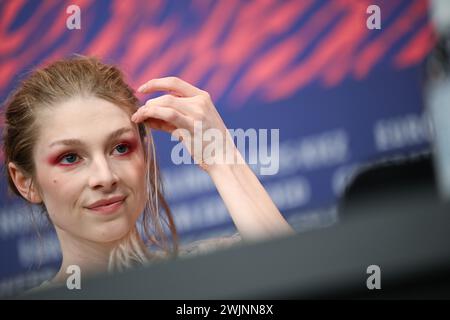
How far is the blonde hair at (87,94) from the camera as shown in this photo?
2508 millimetres

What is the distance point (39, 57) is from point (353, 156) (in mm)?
973

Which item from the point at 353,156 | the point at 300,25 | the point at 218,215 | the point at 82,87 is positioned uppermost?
the point at 300,25

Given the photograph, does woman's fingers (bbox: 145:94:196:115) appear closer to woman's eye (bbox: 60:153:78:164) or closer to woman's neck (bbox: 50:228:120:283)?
woman's eye (bbox: 60:153:78:164)

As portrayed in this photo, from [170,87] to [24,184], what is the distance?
20.1 inches

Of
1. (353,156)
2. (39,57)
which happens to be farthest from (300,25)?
(39,57)

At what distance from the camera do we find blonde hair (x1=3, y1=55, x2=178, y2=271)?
2.51 meters

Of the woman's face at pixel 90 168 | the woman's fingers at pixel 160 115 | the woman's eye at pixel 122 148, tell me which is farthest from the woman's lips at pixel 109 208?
the woman's fingers at pixel 160 115

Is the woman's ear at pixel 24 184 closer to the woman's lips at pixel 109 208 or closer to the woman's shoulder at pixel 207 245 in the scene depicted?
the woman's lips at pixel 109 208

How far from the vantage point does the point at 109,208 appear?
253 centimetres

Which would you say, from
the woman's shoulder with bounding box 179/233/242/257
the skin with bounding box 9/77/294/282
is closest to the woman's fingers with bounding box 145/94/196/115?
the skin with bounding box 9/77/294/282

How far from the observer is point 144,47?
2574 millimetres

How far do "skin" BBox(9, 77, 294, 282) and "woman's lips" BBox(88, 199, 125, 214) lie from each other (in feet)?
0.04

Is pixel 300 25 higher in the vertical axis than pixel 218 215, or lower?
higher

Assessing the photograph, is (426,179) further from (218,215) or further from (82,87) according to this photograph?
(82,87)
